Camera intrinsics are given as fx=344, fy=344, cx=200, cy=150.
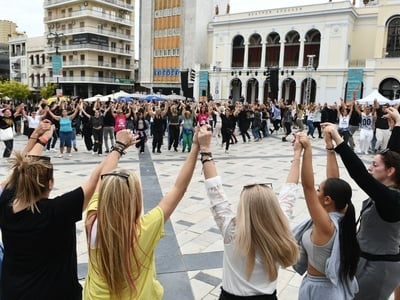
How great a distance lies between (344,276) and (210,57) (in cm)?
5033

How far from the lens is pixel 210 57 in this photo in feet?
165

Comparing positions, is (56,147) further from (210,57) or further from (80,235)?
(210,57)

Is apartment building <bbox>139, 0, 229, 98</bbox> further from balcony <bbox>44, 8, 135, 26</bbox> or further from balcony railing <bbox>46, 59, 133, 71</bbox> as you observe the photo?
balcony railing <bbox>46, 59, 133, 71</bbox>

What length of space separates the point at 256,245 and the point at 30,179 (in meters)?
1.30

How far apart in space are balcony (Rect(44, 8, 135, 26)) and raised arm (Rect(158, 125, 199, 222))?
53.9 meters

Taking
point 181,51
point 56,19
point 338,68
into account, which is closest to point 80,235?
point 338,68

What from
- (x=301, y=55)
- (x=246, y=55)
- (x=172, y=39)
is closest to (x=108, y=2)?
(x=172, y=39)

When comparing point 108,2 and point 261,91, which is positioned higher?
point 108,2

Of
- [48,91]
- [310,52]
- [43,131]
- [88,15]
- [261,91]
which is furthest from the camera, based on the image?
[48,91]

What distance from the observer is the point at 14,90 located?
52.3 metres

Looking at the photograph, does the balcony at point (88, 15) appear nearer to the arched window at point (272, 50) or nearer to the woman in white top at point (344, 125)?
the arched window at point (272, 50)

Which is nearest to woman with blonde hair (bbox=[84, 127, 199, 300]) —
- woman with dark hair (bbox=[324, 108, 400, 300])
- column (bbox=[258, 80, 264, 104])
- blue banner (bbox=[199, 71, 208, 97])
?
woman with dark hair (bbox=[324, 108, 400, 300])

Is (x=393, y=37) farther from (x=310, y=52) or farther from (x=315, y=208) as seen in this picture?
(x=315, y=208)

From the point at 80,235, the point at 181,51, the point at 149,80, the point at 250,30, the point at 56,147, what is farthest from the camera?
the point at 149,80
